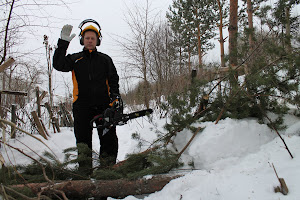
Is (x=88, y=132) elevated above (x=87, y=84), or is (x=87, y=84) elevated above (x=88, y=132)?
(x=87, y=84)

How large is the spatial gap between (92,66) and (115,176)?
4.13ft

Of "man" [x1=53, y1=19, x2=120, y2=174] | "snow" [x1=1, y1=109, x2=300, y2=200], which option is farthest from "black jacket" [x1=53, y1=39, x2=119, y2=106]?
"snow" [x1=1, y1=109, x2=300, y2=200]

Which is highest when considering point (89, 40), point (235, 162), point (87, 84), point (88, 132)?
point (89, 40)

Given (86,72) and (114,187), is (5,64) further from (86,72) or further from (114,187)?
(114,187)

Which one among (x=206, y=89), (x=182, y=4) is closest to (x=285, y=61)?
(x=206, y=89)

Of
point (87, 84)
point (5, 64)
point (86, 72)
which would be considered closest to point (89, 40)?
point (86, 72)

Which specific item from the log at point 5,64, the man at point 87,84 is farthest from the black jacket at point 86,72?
the log at point 5,64

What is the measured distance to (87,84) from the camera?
2.22 metres

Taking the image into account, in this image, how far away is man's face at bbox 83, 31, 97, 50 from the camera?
7.31 ft

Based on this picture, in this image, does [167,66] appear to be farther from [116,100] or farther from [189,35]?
[189,35]

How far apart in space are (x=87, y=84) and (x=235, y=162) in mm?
1720

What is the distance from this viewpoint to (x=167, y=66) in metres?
7.37

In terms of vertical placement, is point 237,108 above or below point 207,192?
above

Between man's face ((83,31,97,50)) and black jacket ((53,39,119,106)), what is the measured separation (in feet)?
0.20
